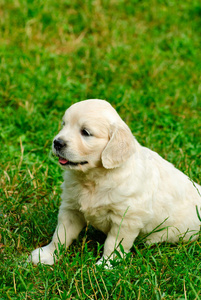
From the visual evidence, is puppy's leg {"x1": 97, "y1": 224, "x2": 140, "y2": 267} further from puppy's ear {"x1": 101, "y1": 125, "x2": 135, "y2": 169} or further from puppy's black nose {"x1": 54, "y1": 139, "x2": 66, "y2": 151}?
puppy's black nose {"x1": 54, "y1": 139, "x2": 66, "y2": 151}

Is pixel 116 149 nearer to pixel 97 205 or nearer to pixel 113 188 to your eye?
pixel 113 188

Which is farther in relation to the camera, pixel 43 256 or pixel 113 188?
pixel 43 256

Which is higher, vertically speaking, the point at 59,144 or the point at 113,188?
the point at 59,144

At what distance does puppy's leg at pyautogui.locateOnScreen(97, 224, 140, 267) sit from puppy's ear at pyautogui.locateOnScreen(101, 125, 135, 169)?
57 centimetres

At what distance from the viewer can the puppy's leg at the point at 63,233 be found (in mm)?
3713

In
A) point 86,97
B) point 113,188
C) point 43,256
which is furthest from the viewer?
point 86,97

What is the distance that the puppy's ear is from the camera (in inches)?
130

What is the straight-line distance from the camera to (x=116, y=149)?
3.31 metres

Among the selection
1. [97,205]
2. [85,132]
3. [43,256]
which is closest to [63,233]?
[43,256]

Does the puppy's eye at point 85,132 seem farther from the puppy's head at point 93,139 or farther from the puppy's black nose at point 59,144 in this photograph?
the puppy's black nose at point 59,144

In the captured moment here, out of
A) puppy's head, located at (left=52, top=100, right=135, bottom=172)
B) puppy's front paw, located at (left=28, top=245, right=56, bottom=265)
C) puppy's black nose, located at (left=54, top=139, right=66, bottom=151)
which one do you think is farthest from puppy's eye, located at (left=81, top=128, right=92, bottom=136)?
puppy's front paw, located at (left=28, top=245, right=56, bottom=265)

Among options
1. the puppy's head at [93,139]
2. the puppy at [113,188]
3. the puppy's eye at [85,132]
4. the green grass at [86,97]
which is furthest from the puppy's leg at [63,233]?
the puppy's eye at [85,132]

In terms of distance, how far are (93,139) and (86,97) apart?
3043 millimetres

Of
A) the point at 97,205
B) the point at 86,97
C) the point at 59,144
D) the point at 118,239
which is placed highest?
the point at 59,144
